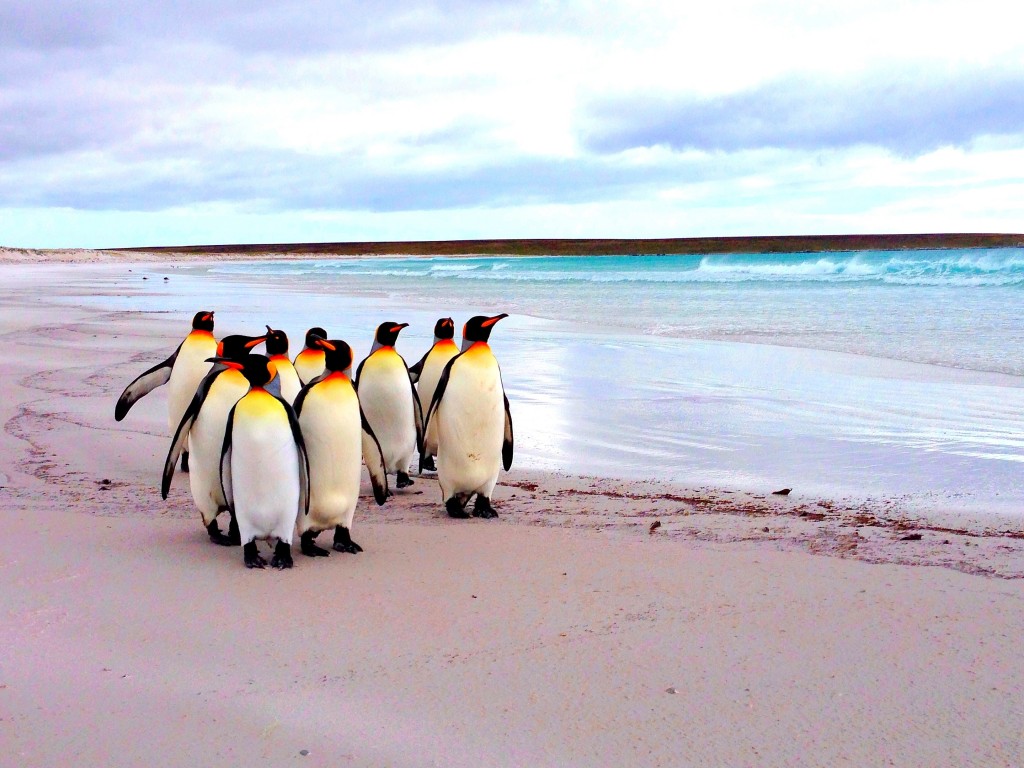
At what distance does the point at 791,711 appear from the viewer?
2.60 metres

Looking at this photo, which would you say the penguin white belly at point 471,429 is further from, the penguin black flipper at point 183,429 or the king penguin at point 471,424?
the penguin black flipper at point 183,429

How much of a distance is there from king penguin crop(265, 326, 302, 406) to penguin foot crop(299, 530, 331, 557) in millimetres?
1166

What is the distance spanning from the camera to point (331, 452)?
4277 mm

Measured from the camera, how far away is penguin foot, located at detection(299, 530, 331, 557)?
4152 millimetres

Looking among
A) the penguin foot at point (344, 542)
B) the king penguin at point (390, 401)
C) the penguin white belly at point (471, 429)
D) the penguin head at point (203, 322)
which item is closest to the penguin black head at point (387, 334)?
the king penguin at point (390, 401)

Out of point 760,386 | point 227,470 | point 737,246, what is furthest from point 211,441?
point 737,246

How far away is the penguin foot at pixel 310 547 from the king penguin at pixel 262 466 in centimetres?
10

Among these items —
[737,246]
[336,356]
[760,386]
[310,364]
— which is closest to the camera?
[336,356]

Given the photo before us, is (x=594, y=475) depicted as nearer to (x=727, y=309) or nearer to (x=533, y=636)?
(x=533, y=636)

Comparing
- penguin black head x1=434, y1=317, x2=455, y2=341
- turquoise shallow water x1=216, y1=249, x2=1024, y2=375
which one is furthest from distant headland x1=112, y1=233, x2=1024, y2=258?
penguin black head x1=434, y1=317, x2=455, y2=341

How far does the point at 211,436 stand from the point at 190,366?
5.61 ft

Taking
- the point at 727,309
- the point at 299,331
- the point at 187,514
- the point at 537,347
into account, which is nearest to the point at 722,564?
the point at 187,514

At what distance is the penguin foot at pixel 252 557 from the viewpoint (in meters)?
3.93

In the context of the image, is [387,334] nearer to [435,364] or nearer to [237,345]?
[435,364]
